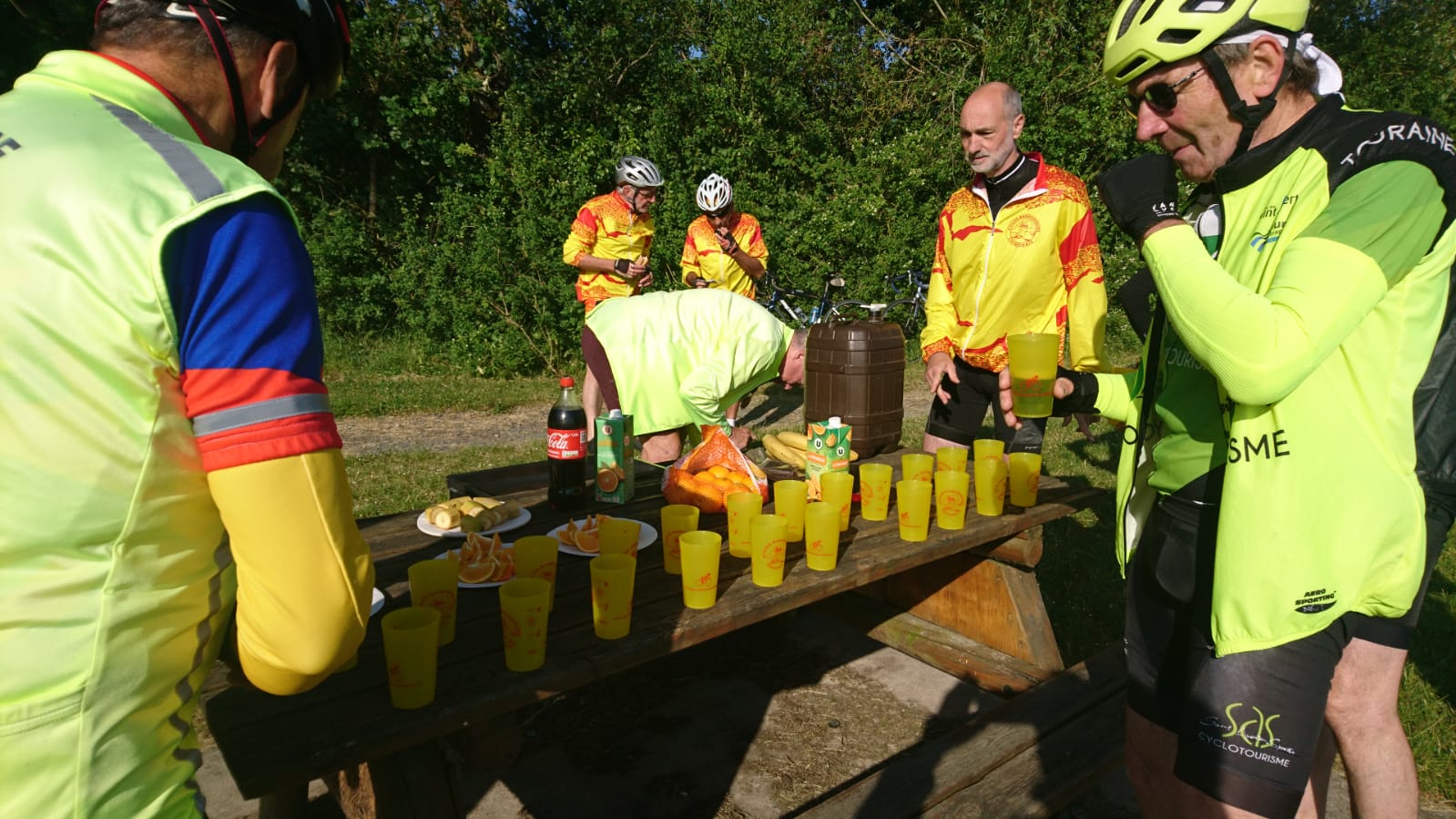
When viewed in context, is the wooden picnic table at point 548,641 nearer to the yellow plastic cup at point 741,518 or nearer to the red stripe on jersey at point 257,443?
the yellow plastic cup at point 741,518

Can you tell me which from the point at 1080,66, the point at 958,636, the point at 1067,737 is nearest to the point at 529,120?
the point at 1080,66

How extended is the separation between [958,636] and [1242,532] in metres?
2.39

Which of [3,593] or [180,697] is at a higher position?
[3,593]

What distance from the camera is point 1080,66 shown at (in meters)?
13.0

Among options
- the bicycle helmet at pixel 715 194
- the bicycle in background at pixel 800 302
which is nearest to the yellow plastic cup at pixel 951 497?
the bicycle helmet at pixel 715 194

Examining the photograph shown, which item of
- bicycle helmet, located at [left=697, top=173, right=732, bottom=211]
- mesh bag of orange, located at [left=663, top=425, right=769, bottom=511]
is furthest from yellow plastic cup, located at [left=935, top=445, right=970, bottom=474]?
bicycle helmet, located at [left=697, top=173, right=732, bottom=211]

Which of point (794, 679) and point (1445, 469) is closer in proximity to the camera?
point (1445, 469)

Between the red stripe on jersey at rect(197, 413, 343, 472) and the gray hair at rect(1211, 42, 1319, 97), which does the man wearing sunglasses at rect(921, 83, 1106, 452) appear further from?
the red stripe on jersey at rect(197, 413, 343, 472)

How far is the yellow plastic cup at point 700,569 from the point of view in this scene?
2148mm

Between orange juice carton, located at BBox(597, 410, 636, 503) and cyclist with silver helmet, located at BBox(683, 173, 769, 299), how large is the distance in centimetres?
513

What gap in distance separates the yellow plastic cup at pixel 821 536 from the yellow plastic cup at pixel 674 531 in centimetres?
35

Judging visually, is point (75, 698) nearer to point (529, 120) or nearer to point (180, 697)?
point (180, 697)

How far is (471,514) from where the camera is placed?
2.87m

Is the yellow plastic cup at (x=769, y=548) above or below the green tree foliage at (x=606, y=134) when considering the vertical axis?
below
